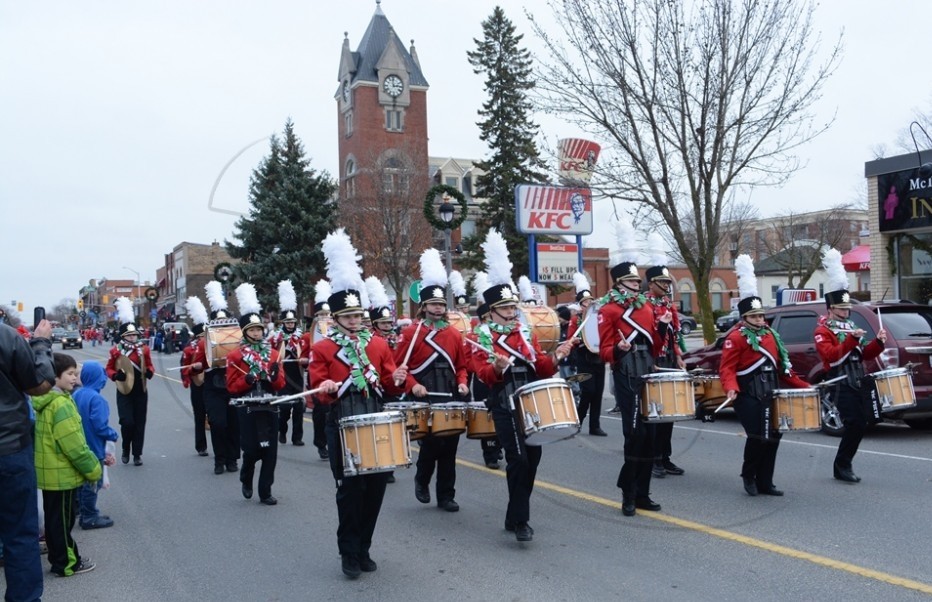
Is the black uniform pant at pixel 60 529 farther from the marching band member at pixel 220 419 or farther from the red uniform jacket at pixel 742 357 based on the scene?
the red uniform jacket at pixel 742 357

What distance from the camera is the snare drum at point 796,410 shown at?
27.5 ft

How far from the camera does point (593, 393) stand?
42.7ft

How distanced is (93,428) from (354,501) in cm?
324

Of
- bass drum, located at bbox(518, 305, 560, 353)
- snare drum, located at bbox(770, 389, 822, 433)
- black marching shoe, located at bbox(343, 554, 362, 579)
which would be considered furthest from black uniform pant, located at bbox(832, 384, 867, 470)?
black marching shoe, located at bbox(343, 554, 362, 579)

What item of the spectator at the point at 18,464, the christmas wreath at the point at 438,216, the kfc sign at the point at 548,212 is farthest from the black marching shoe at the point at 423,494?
the kfc sign at the point at 548,212

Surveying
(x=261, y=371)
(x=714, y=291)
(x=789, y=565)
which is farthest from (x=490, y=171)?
(x=789, y=565)

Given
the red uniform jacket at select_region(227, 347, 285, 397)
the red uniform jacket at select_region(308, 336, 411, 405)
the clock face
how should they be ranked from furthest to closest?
the clock face < the red uniform jacket at select_region(227, 347, 285, 397) < the red uniform jacket at select_region(308, 336, 411, 405)

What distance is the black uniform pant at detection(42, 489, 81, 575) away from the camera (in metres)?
6.51

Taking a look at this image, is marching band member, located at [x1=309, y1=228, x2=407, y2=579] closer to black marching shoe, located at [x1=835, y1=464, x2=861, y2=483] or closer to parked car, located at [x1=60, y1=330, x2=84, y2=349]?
black marching shoe, located at [x1=835, y1=464, x2=861, y2=483]

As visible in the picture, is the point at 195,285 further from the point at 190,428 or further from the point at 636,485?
the point at 636,485

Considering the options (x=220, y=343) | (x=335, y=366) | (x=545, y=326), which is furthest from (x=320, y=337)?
(x=335, y=366)

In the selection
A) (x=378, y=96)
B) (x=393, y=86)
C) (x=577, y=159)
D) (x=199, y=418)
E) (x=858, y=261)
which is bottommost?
(x=199, y=418)

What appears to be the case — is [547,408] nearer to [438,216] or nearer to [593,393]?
[593,393]

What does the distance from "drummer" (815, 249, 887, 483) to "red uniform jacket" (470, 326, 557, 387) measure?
371 cm
